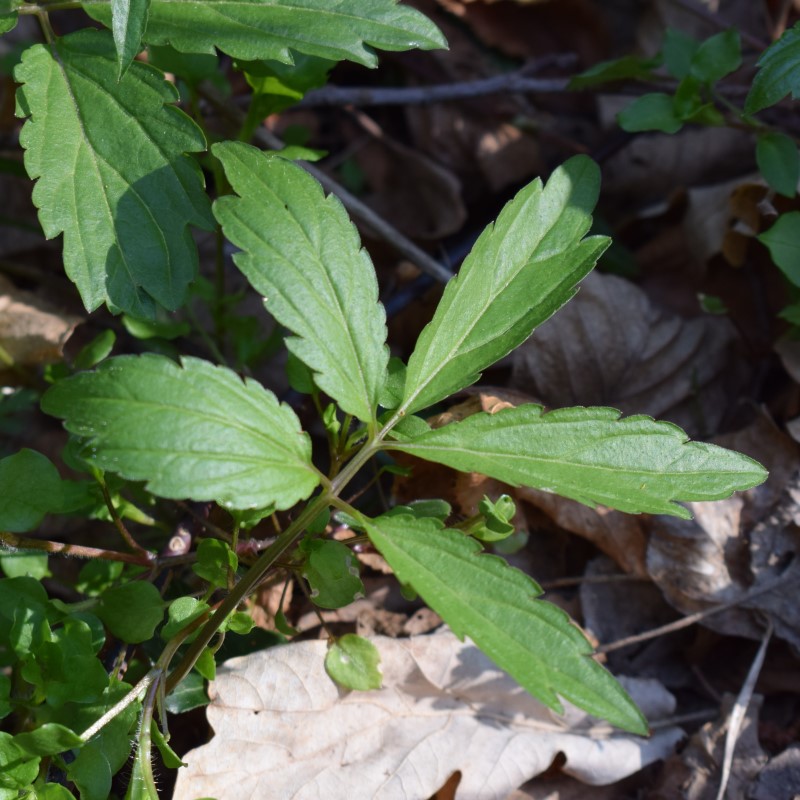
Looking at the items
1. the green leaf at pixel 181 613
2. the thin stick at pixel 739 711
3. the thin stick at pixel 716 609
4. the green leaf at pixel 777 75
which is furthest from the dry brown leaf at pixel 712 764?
the green leaf at pixel 777 75

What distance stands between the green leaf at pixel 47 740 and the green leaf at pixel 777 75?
185cm

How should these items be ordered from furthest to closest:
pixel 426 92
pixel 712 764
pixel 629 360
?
pixel 426 92 → pixel 629 360 → pixel 712 764

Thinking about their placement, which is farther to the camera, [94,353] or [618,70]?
[618,70]

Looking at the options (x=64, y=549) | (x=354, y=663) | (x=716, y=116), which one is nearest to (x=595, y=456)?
(x=354, y=663)

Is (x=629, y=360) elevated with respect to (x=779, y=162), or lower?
lower

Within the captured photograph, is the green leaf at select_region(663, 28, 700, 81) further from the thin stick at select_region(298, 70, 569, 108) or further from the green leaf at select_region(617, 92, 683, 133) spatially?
the thin stick at select_region(298, 70, 569, 108)

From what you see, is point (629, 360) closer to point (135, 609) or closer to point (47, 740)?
point (135, 609)

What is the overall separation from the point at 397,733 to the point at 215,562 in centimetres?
65

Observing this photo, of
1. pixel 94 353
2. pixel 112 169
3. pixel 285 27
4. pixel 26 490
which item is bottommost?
pixel 26 490

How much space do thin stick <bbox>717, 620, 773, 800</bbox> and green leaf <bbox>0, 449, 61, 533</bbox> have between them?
5.21 ft

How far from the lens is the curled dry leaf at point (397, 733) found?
182 cm

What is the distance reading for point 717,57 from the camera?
2.28 metres

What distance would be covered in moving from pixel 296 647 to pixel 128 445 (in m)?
0.85

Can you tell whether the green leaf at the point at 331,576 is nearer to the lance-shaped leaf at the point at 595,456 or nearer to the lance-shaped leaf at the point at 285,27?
the lance-shaped leaf at the point at 595,456
